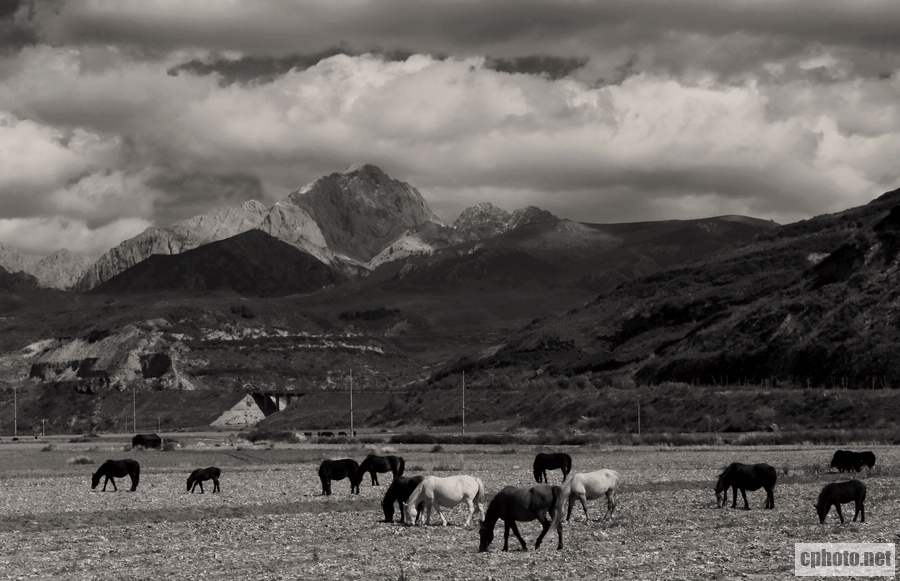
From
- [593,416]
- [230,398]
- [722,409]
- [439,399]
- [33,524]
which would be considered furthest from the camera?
[230,398]

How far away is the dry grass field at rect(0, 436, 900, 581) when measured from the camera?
76.5 feet

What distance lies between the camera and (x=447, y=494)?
3052 centimetres

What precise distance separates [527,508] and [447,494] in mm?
5611

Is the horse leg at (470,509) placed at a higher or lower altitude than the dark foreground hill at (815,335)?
lower

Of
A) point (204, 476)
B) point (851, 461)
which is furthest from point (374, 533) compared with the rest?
point (851, 461)

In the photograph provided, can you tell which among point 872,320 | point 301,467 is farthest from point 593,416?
point 301,467

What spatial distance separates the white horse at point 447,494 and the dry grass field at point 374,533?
65 cm

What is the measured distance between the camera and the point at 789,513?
104 feet

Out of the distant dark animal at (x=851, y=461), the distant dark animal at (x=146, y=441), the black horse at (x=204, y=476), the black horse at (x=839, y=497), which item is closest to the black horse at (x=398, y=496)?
the black horse at (x=839, y=497)

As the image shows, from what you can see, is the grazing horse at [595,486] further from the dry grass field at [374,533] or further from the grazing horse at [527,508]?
the grazing horse at [527,508]

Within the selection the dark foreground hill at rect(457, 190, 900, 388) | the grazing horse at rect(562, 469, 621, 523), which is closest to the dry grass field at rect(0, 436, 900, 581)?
the grazing horse at rect(562, 469, 621, 523)

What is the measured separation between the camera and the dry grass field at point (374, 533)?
23.3 meters

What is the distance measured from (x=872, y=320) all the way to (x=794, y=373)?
9945mm

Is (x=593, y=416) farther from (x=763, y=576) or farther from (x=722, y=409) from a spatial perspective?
(x=763, y=576)
